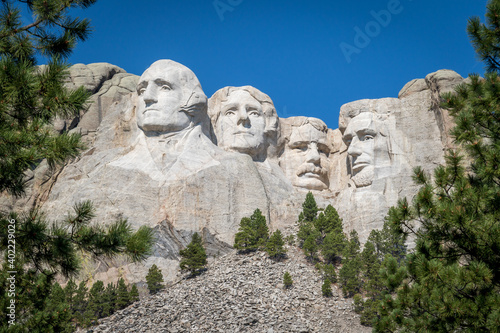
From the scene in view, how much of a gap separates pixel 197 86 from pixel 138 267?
6544 millimetres

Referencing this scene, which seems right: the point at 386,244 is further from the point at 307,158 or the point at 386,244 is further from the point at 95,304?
the point at 95,304

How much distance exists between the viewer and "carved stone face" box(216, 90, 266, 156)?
2631 cm

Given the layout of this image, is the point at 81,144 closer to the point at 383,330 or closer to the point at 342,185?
the point at 383,330

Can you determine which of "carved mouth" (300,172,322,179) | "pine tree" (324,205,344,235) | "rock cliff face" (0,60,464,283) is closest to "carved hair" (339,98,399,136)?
"rock cliff face" (0,60,464,283)

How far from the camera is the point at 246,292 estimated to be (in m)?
20.2

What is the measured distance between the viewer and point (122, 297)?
67.5 feet

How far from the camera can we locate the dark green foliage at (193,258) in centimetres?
2150

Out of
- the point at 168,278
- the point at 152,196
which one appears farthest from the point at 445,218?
the point at 152,196

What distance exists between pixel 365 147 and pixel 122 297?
971cm

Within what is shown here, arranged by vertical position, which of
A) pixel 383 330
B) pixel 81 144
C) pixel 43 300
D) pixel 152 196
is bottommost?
pixel 383 330

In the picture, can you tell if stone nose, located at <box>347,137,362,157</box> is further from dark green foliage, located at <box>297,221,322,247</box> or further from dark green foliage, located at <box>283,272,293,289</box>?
dark green foliage, located at <box>283,272,293,289</box>

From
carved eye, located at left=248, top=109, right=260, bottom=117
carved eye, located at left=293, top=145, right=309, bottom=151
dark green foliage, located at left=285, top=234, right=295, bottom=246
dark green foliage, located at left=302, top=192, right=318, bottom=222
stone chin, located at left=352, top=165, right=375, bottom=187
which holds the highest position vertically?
carved eye, located at left=248, top=109, right=260, bottom=117

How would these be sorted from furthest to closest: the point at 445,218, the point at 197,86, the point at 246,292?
the point at 197,86 → the point at 246,292 → the point at 445,218

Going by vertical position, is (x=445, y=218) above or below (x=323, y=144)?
below
